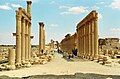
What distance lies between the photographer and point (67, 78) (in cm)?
2016

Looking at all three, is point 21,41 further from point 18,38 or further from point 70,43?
→ point 70,43

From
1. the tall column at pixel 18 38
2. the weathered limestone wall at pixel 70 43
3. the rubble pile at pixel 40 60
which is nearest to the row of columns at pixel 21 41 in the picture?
the tall column at pixel 18 38

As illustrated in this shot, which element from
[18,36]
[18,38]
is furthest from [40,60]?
[18,36]

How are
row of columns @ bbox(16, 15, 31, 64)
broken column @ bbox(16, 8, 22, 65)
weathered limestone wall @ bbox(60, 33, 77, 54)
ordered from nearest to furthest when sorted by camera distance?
broken column @ bbox(16, 8, 22, 65) < row of columns @ bbox(16, 15, 31, 64) < weathered limestone wall @ bbox(60, 33, 77, 54)

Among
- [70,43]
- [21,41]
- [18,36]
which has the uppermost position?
[18,36]

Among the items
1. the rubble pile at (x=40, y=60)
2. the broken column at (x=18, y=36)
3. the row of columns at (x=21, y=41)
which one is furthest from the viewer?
the rubble pile at (x=40, y=60)

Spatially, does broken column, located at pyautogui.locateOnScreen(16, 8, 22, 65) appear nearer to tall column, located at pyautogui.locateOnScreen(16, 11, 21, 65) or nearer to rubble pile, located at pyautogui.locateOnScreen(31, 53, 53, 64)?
tall column, located at pyautogui.locateOnScreen(16, 11, 21, 65)

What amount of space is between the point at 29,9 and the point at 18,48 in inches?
549

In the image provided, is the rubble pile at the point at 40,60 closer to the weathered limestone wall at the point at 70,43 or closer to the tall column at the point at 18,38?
the tall column at the point at 18,38

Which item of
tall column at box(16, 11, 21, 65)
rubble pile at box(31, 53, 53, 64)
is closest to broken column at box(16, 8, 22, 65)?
tall column at box(16, 11, 21, 65)

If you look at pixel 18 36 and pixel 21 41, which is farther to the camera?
pixel 21 41

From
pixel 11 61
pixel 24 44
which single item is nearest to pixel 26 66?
pixel 11 61

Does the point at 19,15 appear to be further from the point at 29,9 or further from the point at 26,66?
the point at 29,9

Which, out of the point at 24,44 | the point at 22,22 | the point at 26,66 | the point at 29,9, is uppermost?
the point at 29,9
